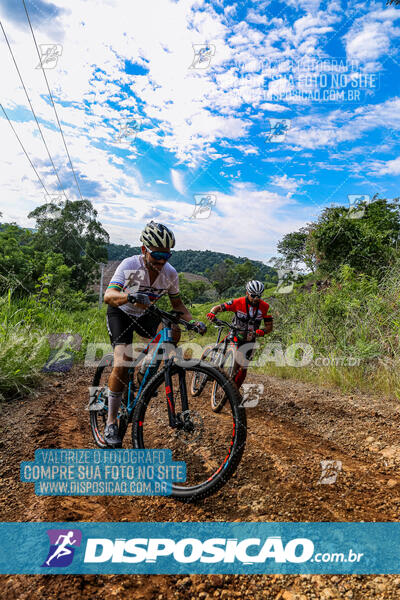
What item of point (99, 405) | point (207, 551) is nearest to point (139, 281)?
point (99, 405)

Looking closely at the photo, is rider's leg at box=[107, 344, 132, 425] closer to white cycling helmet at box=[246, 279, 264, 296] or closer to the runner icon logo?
the runner icon logo

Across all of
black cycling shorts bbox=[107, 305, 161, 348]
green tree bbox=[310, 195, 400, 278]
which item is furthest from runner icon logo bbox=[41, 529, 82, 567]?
green tree bbox=[310, 195, 400, 278]

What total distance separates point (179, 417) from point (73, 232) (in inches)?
1526

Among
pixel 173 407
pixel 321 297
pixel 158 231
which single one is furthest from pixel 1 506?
pixel 321 297

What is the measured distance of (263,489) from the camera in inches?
107

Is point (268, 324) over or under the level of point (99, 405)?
over

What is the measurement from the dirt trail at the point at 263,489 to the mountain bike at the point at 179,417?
23 centimetres

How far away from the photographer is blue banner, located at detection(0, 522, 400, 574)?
6.42 ft

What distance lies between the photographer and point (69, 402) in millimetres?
5059

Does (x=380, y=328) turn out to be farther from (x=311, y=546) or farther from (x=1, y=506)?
(x=1, y=506)

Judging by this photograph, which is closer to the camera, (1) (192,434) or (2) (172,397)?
(2) (172,397)

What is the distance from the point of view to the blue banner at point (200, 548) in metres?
1.96

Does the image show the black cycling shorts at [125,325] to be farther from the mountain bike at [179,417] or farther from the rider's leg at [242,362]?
the rider's leg at [242,362]

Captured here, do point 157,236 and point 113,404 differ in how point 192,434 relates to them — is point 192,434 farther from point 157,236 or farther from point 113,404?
point 157,236
